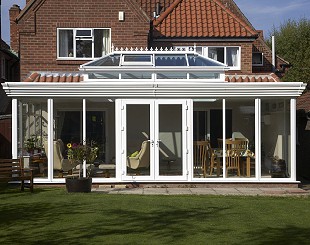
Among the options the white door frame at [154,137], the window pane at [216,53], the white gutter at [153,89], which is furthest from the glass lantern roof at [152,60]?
the window pane at [216,53]

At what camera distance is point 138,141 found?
1739cm

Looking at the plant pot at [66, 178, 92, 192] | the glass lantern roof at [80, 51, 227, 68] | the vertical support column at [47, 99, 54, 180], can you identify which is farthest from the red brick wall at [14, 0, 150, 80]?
the plant pot at [66, 178, 92, 192]

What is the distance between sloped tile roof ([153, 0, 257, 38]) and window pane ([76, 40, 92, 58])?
3.13m

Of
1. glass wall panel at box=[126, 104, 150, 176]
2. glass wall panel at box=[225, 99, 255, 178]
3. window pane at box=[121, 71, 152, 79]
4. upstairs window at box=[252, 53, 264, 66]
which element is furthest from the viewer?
upstairs window at box=[252, 53, 264, 66]

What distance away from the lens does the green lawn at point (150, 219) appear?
948cm

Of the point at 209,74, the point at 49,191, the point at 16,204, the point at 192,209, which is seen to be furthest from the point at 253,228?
the point at 209,74

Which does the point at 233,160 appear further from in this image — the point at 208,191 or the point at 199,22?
the point at 199,22

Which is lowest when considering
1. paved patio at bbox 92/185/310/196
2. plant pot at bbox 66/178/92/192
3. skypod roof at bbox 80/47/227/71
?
paved patio at bbox 92/185/310/196

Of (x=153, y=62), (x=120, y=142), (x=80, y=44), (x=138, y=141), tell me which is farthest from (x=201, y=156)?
(x=80, y=44)

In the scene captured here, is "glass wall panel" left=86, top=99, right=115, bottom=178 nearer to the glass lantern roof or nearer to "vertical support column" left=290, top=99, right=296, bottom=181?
the glass lantern roof

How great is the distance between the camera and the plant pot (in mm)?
15383

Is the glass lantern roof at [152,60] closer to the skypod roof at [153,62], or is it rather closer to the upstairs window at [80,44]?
the skypod roof at [153,62]

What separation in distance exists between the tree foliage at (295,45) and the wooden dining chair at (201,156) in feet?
104

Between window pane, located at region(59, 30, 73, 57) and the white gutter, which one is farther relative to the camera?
window pane, located at region(59, 30, 73, 57)
